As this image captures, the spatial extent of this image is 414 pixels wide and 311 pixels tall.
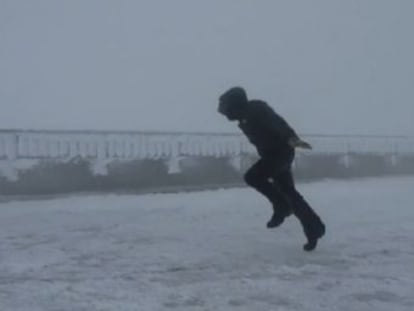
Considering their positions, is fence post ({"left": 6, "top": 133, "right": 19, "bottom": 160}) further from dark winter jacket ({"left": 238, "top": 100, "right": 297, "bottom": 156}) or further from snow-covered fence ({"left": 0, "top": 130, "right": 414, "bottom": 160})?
dark winter jacket ({"left": 238, "top": 100, "right": 297, "bottom": 156})

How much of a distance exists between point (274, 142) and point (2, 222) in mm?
3954

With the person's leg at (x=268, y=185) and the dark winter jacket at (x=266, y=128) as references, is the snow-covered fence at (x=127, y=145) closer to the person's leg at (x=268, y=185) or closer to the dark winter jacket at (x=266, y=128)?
the person's leg at (x=268, y=185)

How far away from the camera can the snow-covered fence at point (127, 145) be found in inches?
536

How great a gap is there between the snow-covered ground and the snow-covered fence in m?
4.31

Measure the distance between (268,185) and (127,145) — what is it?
992 centimetres

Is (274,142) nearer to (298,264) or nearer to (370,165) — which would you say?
(298,264)

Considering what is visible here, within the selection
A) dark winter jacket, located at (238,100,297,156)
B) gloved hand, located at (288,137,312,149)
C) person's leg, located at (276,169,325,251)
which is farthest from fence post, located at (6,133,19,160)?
gloved hand, located at (288,137,312,149)

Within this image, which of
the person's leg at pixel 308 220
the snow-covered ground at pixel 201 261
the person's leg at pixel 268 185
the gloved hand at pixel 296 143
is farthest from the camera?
the person's leg at pixel 268 185

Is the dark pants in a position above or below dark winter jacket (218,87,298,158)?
below

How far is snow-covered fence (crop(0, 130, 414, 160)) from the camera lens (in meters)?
13.6

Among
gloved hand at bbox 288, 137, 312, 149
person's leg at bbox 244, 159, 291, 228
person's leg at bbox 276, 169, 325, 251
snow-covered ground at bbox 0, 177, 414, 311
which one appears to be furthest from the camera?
person's leg at bbox 244, 159, 291, 228

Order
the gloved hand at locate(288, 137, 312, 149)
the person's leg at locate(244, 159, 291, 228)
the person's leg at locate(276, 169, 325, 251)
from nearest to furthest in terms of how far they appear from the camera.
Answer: the gloved hand at locate(288, 137, 312, 149) < the person's leg at locate(276, 169, 325, 251) < the person's leg at locate(244, 159, 291, 228)

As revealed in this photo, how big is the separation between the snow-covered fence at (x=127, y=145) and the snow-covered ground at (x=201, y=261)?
4308 millimetres

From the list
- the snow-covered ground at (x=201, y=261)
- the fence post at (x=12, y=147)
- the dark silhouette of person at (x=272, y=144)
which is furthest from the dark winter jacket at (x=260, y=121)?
the fence post at (x=12, y=147)
